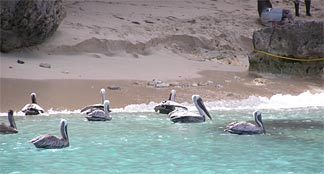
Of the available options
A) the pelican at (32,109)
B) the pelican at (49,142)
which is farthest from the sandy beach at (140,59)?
the pelican at (49,142)

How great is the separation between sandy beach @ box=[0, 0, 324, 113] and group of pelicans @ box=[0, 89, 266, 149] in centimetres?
75

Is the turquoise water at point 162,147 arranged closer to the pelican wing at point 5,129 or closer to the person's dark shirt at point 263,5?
the pelican wing at point 5,129

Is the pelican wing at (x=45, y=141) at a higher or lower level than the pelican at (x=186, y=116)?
higher

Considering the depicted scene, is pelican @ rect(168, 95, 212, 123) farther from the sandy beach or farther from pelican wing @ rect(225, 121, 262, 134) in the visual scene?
the sandy beach

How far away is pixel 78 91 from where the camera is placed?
1308 cm

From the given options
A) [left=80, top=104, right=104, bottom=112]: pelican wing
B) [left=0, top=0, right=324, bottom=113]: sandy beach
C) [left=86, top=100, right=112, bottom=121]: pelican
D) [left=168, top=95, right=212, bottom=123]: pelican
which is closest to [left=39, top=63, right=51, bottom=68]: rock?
[left=0, top=0, right=324, bottom=113]: sandy beach

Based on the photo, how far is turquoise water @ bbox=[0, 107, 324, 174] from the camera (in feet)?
24.7

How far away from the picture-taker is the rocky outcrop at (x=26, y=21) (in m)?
15.0

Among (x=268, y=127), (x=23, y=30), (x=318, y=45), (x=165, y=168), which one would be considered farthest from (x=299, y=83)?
(x=165, y=168)

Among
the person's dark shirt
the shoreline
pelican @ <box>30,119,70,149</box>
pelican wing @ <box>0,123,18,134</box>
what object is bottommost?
the shoreline

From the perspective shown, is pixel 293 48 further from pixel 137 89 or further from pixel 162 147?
pixel 162 147

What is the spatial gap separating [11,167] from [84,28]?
10273 mm

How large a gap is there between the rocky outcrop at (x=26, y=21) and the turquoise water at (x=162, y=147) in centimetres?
412

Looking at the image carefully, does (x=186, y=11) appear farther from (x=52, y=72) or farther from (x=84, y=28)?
(x=52, y=72)
